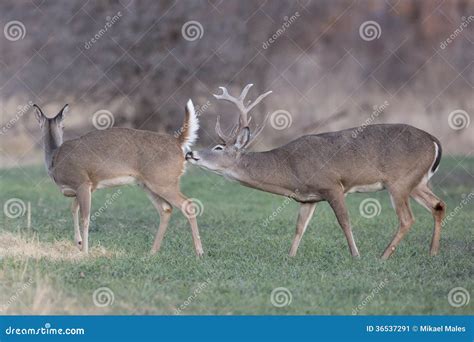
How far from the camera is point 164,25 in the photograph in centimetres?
1988

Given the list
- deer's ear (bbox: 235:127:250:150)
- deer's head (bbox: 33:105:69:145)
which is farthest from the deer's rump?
deer's head (bbox: 33:105:69:145)

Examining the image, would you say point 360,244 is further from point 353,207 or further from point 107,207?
point 107,207

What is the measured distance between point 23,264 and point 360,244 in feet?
12.3

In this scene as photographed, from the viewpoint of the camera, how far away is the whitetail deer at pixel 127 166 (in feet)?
32.9

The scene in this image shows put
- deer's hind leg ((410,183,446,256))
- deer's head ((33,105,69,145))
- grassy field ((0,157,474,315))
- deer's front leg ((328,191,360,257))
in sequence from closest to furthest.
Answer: grassy field ((0,157,474,315))
deer's front leg ((328,191,360,257))
deer's hind leg ((410,183,446,256))
deer's head ((33,105,69,145))

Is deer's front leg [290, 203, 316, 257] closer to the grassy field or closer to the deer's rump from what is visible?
the grassy field

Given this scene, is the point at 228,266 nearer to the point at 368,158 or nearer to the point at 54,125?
the point at 368,158

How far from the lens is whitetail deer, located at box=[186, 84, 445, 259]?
32.9 feet

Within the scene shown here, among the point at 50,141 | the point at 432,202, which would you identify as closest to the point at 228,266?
the point at 432,202

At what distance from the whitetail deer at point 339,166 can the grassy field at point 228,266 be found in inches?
18.2

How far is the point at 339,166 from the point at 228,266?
1.74 m

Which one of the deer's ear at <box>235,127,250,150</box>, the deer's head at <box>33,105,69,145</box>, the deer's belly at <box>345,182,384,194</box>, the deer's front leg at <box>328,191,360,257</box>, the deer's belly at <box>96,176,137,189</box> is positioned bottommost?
the deer's head at <box>33,105,69,145</box>

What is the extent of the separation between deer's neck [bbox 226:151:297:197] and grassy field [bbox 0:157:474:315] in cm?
66

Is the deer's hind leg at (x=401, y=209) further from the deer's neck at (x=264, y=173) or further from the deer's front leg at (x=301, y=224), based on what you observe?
the deer's neck at (x=264, y=173)
